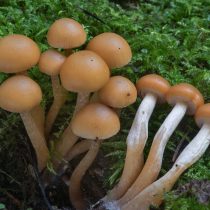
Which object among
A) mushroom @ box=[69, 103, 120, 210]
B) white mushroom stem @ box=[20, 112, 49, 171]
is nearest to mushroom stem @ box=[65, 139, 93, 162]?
white mushroom stem @ box=[20, 112, 49, 171]

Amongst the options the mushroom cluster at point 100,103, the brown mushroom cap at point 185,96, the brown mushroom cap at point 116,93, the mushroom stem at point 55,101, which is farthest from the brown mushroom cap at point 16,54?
the brown mushroom cap at point 185,96

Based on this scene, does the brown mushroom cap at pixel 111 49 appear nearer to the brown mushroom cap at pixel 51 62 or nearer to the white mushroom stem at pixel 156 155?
the brown mushroom cap at pixel 51 62

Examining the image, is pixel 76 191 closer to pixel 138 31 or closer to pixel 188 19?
pixel 138 31

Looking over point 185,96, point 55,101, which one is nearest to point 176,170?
point 185,96

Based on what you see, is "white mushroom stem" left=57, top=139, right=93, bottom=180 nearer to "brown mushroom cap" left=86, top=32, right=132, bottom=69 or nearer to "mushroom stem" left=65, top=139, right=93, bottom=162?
"mushroom stem" left=65, top=139, right=93, bottom=162

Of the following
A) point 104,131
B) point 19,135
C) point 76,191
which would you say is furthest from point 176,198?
point 19,135

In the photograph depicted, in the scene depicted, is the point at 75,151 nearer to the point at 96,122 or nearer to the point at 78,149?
the point at 78,149
